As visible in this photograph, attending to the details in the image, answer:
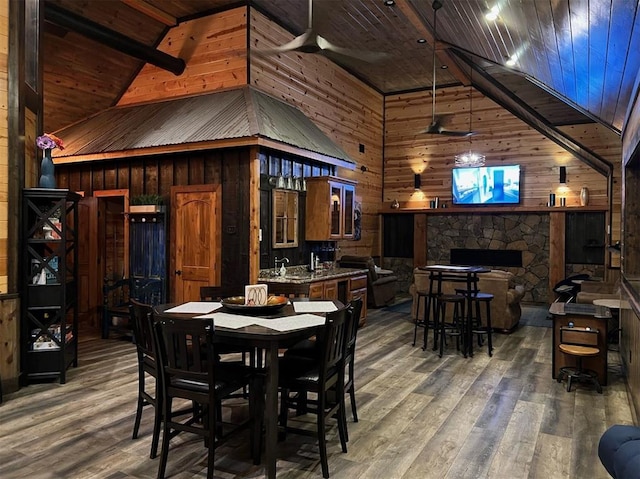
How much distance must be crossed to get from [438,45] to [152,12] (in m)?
4.43

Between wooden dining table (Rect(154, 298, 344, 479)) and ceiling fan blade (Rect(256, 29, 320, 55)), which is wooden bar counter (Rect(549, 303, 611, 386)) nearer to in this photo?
wooden dining table (Rect(154, 298, 344, 479))

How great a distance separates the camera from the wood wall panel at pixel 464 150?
9.25 meters

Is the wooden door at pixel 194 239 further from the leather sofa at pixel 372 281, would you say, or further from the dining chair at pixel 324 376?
the dining chair at pixel 324 376

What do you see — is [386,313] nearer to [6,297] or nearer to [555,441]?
[555,441]

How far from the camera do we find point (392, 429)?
11.0ft

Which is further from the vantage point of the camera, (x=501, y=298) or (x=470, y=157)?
(x=470, y=157)

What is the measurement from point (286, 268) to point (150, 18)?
13.8 ft

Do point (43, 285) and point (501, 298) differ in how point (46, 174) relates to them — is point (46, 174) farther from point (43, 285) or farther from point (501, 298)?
point (501, 298)

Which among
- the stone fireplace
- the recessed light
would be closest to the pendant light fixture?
the stone fireplace

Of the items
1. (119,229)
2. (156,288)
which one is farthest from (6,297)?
(119,229)

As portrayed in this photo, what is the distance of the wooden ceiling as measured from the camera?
3168 millimetres

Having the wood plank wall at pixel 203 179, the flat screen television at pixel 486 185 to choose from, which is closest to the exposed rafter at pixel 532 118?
the flat screen television at pixel 486 185

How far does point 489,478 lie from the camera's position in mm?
2680

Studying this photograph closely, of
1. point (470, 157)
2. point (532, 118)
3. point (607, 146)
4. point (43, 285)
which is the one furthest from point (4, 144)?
point (607, 146)
